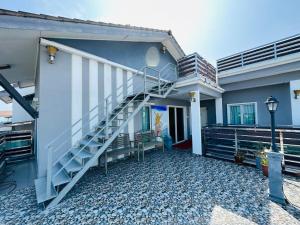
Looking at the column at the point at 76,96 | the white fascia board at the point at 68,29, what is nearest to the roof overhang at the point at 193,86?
the white fascia board at the point at 68,29

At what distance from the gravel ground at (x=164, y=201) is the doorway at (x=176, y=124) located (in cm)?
481

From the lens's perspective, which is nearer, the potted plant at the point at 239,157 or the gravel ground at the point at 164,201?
the gravel ground at the point at 164,201

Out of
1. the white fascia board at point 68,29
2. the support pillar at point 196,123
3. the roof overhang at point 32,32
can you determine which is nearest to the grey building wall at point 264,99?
the support pillar at point 196,123

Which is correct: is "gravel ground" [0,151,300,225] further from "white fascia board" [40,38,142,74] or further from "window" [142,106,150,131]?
"white fascia board" [40,38,142,74]

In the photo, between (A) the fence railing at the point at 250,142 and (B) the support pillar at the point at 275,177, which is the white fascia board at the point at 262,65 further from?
(B) the support pillar at the point at 275,177

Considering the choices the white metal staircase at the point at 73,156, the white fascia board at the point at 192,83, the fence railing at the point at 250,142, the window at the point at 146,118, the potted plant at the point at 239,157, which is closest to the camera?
the white metal staircase at the point at 73,156

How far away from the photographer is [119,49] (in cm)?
672

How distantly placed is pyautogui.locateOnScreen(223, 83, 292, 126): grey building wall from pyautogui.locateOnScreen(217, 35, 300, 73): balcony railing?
5.31 feet

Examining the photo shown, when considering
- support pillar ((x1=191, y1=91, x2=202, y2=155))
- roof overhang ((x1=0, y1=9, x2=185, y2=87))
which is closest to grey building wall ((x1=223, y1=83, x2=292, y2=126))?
support pillar ((x1=191, y1=91, x2=202, y2=155))

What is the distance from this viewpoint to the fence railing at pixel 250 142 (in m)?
4.69

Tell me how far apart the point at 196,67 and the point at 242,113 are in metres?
4.43

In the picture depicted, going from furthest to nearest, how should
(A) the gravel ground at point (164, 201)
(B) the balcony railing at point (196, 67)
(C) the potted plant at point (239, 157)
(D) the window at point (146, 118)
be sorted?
(B) the balcony railing at point (196, 67), (D) the window at point (146, 118), (C) the potted plant at point (239, 157), (A) the gravel ground at point (164, 201)

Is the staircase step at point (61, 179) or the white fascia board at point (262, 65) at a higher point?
the white fascia board at point (262, 65)

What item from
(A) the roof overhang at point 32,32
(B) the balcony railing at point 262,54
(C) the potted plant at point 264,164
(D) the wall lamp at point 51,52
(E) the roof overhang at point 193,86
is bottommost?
(C) the potted plant at point 264,164
